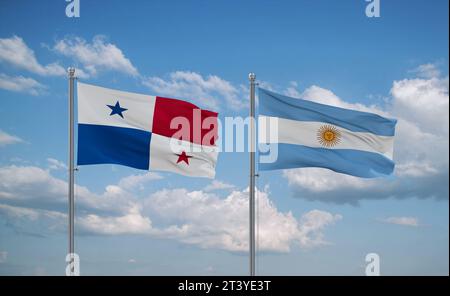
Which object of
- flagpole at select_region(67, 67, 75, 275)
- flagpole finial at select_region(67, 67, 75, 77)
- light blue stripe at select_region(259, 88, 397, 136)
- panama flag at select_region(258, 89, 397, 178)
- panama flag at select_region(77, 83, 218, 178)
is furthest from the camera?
light blue stripe at select_region(259, 88, 397, 136)

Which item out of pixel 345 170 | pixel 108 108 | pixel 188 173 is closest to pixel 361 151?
pixel 345 170

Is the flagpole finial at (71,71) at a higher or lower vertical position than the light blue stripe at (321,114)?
higher

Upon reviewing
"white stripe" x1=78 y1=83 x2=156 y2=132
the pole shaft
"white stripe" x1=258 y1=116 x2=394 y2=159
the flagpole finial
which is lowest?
the pole shaft

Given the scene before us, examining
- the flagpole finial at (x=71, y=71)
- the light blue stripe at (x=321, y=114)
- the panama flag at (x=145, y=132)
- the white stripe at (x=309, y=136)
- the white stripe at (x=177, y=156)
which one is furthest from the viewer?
the light blue stripe at (x=321, y=114)

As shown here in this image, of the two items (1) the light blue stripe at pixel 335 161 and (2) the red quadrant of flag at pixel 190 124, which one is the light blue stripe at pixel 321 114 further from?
(2) the red quadrant of flag at pixel 190 124

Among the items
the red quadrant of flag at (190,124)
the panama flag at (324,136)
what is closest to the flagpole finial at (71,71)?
the red quadrant of flag at (190,124)

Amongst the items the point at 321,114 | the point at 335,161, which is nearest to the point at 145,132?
the point at 321,114

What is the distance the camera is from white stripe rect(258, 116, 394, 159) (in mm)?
19859

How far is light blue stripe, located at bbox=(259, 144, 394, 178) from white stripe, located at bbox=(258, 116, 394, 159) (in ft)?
0.51

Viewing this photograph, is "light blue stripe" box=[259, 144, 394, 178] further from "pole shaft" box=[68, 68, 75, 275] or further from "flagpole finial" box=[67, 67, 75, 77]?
"flagpole finial" box=[67, 67, 75, 77]

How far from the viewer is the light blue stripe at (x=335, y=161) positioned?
19938 millimetres

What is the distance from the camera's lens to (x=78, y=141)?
19172 millimetres

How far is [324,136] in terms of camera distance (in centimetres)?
2062

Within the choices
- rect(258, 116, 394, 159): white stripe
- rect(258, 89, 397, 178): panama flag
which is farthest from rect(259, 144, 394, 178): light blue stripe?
rect(258, 116, 394, 159): white stripe
